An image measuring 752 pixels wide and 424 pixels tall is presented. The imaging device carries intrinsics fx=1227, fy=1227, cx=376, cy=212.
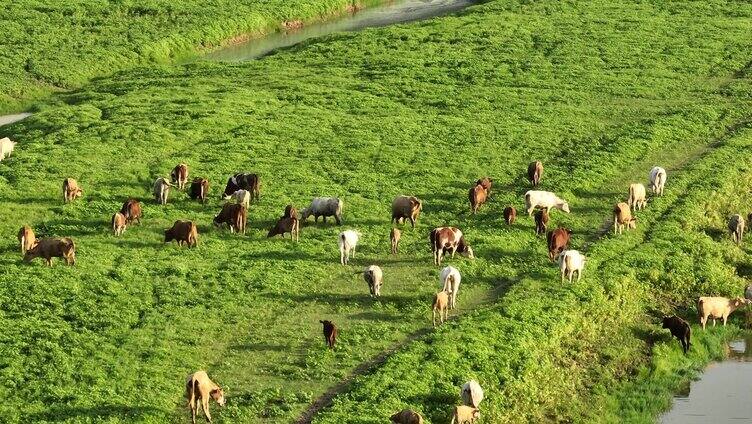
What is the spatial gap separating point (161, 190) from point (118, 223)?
3312mm

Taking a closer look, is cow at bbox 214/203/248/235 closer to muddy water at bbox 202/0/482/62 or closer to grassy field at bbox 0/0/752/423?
grassy field at bbox 0/0/752/423

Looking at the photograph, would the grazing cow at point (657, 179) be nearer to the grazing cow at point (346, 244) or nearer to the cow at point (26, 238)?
the grazing cow at point (346, 244)

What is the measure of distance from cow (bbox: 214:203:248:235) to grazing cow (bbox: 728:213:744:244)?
14583 mm

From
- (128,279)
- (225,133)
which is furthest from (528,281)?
(225,133)

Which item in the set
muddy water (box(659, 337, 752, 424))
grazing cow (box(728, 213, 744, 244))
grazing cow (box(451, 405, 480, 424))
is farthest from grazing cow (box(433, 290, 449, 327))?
grazing cow (box(728, 213, 744, 244))

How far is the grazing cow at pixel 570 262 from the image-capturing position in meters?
31.9

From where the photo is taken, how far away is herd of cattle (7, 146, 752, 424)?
3080 centimetres

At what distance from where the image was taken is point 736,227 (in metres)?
36.8

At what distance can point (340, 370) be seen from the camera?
26.8 meters

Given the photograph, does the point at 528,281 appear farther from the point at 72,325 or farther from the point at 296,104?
the point at 296,104

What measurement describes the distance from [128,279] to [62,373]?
5.31 m

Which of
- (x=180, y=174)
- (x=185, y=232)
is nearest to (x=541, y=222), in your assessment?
(x=185, y=232)

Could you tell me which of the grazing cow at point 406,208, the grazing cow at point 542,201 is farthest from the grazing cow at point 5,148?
the grazing cow at point 542,201

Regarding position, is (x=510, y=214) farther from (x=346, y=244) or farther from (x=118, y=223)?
(x=118, y=223)
